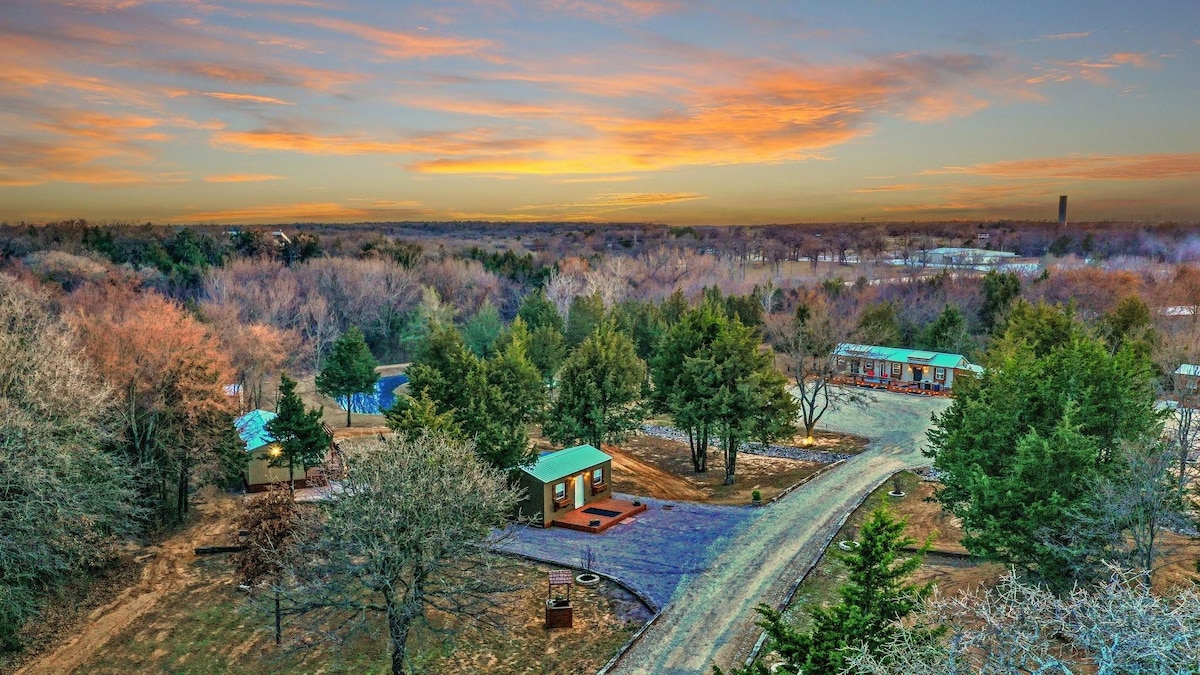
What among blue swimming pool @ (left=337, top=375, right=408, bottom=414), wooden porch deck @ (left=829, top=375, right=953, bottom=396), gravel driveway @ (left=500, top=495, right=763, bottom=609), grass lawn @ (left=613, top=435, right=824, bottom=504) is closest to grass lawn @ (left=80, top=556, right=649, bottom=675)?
gravel driveway @ (left=500, top=495, right=763, bottom=609)

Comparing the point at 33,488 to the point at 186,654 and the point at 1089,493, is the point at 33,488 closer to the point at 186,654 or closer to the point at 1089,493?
the point at 186,654

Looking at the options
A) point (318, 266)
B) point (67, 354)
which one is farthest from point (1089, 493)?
point (318, 266)

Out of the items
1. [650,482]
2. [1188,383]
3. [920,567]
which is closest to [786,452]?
[650,482]

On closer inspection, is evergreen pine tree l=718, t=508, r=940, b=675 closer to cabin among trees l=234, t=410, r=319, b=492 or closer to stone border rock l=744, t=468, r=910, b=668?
stone border rock l=744, t=468, r=910, b=668

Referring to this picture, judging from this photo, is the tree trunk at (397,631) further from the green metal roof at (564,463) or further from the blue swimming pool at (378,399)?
the blue swimming pool at (378,399)

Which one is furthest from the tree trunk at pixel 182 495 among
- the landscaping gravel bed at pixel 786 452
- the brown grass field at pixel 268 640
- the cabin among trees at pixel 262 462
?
the landscaping gravel bed at pixel 786 452

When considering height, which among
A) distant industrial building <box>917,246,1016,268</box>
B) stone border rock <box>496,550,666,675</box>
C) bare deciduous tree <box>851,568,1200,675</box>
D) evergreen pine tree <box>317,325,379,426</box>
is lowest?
stone border rock <box>496,550,666,675</box>
